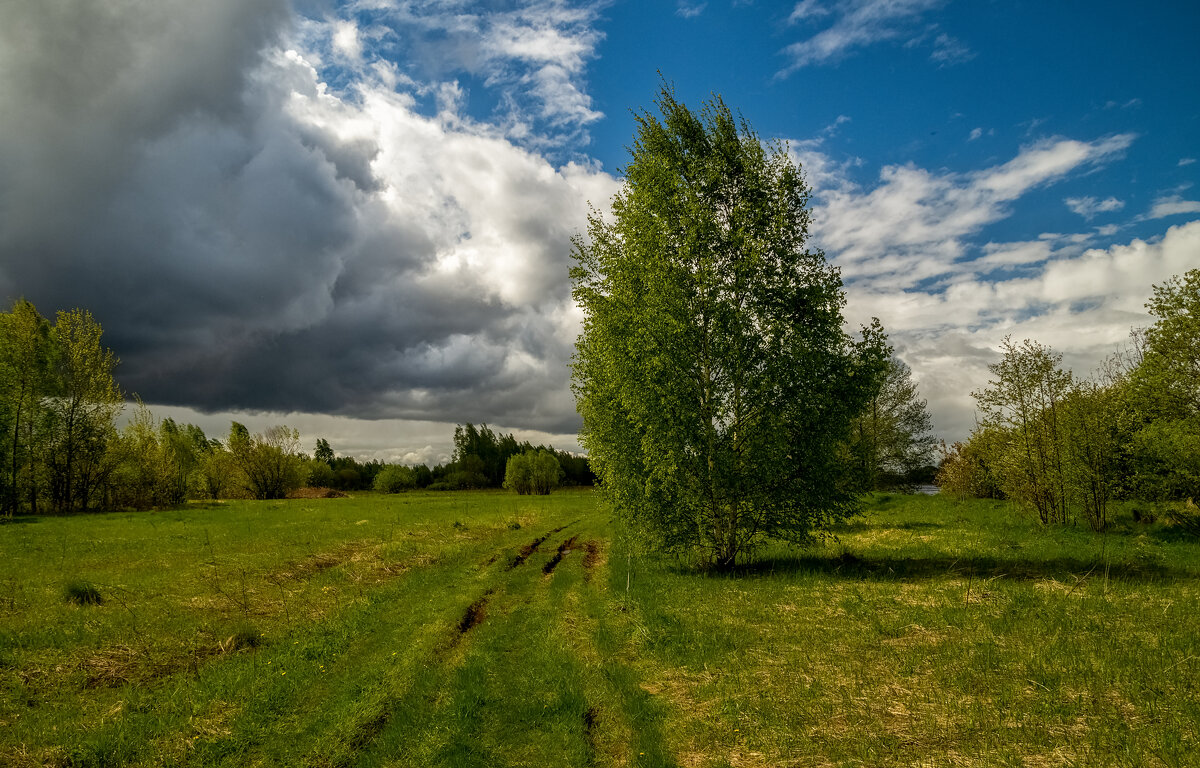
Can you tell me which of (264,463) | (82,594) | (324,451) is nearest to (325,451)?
(324,451)

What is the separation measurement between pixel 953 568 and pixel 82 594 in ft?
92.5

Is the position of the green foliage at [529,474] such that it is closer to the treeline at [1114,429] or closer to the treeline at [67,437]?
the treeline at [67,437]

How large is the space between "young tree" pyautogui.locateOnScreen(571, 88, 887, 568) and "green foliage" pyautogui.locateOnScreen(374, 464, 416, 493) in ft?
414

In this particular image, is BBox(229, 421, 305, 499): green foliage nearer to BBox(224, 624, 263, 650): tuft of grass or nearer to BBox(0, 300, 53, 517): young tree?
BBox(0, 300, 53, 517): young tree

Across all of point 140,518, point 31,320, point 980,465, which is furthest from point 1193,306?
point 31,320

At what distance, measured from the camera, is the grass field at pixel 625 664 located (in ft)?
25.6

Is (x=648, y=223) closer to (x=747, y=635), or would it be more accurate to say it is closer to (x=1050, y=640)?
(x=747, y=635)

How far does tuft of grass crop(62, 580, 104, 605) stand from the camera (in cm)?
1711

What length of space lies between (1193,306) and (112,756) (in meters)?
42.6

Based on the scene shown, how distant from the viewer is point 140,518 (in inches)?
1817

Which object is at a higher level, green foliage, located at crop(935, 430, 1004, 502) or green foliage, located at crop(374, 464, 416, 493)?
green foliage, located at crop(935, 430, 1004, 502)

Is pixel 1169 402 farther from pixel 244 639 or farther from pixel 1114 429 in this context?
pixel 244 639

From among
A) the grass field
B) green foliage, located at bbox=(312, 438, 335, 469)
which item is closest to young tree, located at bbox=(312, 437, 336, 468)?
green foliage, located at bbox=(312, 438, 335, 469)

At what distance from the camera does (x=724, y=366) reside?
19.9 meters
